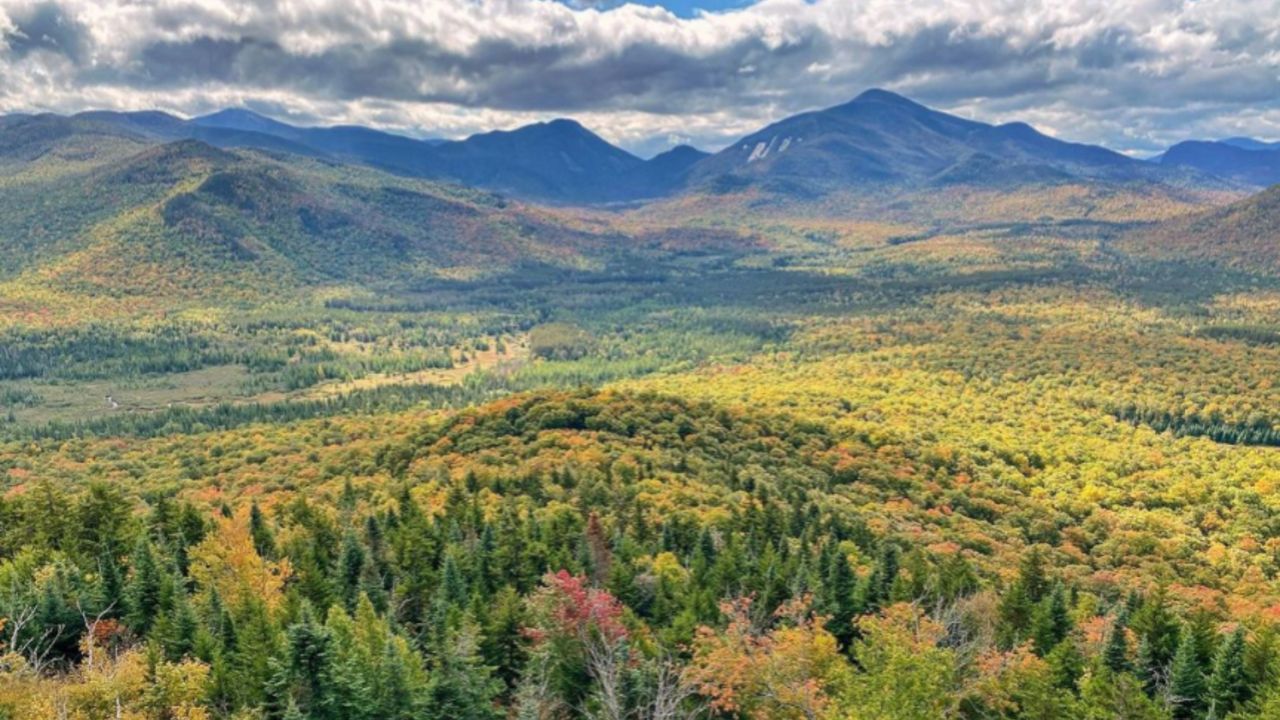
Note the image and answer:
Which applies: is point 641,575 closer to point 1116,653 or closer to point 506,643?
point 506,643

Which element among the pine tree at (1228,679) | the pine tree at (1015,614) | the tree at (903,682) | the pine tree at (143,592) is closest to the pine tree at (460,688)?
the tree at (903,682)

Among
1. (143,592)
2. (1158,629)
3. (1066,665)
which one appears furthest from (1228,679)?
(143,592)

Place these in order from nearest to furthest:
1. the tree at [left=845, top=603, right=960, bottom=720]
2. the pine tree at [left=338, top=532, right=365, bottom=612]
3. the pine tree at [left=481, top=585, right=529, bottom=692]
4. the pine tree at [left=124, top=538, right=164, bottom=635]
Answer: the tree at [left=845, top=603, right=960, bottom=720] < the pine tree at [left=124, top=538, right=164, bottom=635] < the pine tree at [left=481, top=585, right=529, bottom=692] < the pine tree at [left=338, top=532, right=365, bottom=612]

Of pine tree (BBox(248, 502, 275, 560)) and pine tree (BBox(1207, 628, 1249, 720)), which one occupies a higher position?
pine tree (BBox(1207, 628, 1249, 720))

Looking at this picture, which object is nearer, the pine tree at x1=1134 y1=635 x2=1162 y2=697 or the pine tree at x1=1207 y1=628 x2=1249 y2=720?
the pine tree at x1=1207 y1=628 x2=1249 y2=720

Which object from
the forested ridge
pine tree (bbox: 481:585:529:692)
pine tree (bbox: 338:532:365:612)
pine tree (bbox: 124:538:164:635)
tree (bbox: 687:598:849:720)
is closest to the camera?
tree (bbox: 687:598:849:720)

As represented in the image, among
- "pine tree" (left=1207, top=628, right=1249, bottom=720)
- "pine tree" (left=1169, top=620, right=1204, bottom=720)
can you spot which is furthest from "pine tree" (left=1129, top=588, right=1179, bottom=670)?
"pine tree" (left=1207, top=628, right=1249, bottom=720)

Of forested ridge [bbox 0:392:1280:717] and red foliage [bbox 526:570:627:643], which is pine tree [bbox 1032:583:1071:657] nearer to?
forested ridge [bbox 0:392:1280:717]

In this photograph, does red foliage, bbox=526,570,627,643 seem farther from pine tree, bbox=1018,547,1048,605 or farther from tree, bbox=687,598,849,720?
pine tree, bbox=1018,547,1048,605

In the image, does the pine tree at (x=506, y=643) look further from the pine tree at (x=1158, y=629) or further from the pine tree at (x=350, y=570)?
the pine tree at (x=1158, y=629)
